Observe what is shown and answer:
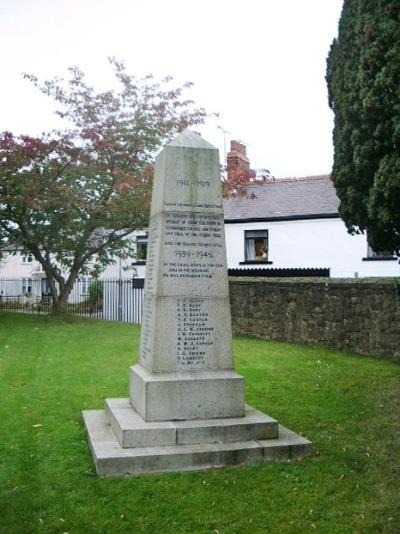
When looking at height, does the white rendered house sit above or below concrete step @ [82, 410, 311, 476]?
above

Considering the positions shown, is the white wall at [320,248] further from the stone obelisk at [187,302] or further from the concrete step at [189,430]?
the concrete step at [189,430]

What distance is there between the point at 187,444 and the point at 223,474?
54cm

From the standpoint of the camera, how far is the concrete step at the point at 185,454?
523cm

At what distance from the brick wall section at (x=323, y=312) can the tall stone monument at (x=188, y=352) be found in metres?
6.77

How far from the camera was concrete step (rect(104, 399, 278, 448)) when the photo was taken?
5547mm

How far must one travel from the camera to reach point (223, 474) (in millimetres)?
5250

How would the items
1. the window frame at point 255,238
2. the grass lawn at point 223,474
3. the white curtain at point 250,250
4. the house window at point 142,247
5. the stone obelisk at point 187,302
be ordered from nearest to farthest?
1. the grass lawn at point 223,474
2. the stone obelisk at point 187,302
3. the window frame at point 255,238
4. the white curtain at point 250,250
5. the house window at point 142,247

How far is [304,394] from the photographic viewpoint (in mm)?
8703

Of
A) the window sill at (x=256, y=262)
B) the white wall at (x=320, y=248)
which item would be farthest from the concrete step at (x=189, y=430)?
the window sill at (x=256, y=262)

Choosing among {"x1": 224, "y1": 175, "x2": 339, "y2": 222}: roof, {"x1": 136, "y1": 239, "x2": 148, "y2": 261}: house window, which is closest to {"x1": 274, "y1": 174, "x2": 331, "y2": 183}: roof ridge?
{"x1": 224, "y1": 175, "x2": 339, "y2": 222}: roof

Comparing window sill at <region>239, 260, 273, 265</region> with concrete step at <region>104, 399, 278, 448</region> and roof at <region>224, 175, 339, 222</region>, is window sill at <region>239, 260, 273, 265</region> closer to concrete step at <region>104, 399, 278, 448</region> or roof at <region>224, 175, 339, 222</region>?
roof at <region>224, 175, 339, 222</region>

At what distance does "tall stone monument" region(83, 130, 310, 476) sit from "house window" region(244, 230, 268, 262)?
60.8ft

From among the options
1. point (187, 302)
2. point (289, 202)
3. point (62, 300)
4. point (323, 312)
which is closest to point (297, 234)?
point (289, 202)

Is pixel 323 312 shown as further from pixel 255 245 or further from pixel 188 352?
pixel 255 245
